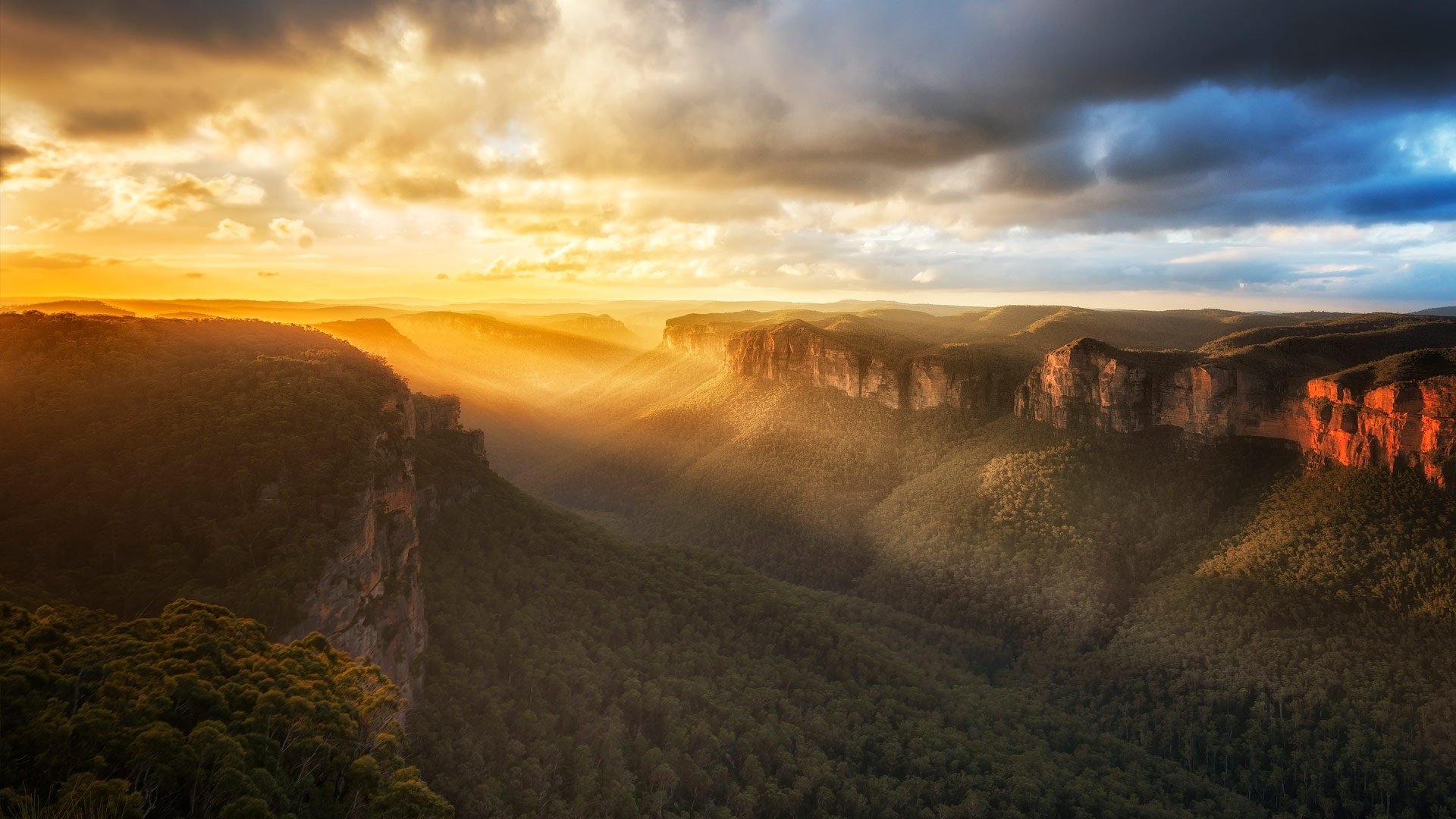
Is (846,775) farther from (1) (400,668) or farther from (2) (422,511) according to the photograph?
(2) (422,511)

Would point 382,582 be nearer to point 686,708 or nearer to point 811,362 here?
point 686,708

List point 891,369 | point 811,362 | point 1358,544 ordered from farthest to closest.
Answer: point 811,362 < point 891,369 < point 1358,544

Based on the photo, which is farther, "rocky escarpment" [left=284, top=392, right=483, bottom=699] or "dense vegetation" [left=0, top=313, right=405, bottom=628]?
"rocky escarpment" [left=284, top=392, right=483, bottom=699]

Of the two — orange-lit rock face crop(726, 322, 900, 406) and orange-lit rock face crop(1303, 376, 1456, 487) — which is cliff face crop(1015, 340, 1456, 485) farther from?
orange-lit rock face crop(726, 322, 900, 406)

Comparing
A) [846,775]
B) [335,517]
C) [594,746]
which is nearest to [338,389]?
[335,517]

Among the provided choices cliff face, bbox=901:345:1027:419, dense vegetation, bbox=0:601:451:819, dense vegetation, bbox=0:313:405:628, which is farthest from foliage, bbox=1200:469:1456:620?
dense vegetation, bbox=0:313:405:628

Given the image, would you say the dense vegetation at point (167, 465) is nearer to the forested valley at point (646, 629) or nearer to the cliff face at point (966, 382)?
the forested valley at point (646, 629)

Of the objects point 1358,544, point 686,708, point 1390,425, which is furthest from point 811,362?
point 686,708
